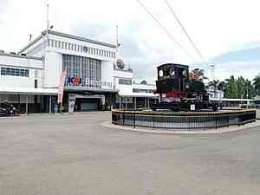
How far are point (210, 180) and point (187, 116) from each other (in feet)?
41.7

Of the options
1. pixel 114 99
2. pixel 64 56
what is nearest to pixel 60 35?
pixel 64 56

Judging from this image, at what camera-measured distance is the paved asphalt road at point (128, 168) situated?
266 inches

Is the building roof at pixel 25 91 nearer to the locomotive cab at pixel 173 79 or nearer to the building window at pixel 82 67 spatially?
the building window at pixel 82 67

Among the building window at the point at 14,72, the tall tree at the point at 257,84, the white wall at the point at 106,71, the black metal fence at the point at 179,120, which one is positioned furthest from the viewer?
the tall tree at the point at 257,84

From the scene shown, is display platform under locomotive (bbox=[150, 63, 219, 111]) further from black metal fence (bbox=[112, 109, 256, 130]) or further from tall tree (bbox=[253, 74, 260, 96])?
tall tree (bbox=[253, 74, 260, 96])

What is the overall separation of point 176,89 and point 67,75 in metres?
34.1

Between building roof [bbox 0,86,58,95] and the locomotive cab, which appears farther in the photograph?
building roof [bbox 0,86,58,95]

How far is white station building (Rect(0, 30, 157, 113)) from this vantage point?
50.2 meters

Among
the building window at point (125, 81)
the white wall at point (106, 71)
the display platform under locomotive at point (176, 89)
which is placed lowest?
the display platform under locomotive at point (176, 89)

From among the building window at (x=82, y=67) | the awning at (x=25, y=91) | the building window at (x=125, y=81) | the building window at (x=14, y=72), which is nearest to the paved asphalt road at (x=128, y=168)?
the awning at (x=25, y=91)

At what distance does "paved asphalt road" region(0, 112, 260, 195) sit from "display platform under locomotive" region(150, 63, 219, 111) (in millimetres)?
12508

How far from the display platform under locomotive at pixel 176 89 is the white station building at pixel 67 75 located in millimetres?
25159

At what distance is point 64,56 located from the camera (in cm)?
5803

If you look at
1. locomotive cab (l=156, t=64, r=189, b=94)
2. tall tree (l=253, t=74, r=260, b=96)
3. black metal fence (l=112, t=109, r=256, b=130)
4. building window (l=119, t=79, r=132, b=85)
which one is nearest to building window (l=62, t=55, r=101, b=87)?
building window (l=119, t=79, r=132, b=85)
